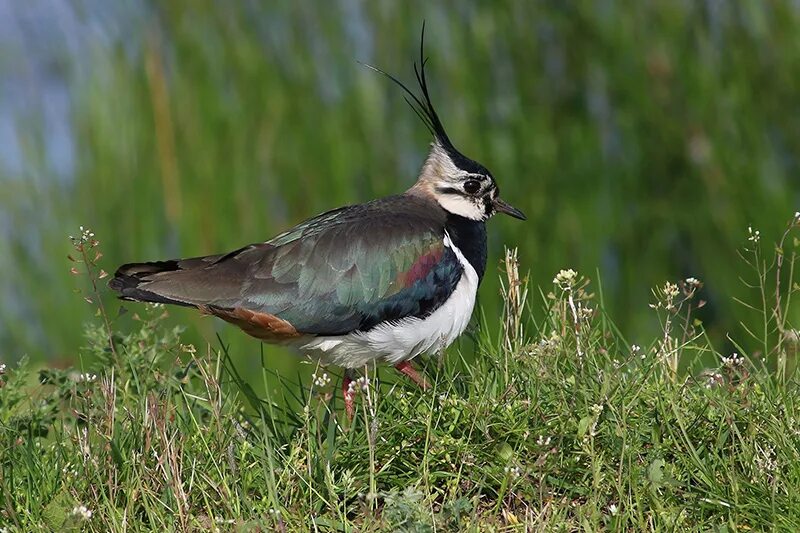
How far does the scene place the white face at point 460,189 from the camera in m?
5.38

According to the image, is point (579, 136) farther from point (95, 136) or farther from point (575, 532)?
point (575, 532)

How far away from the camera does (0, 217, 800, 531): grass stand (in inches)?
134

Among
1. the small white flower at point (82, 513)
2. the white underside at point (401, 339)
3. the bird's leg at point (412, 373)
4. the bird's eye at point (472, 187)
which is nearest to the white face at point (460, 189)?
the bird's eye at point (472, 187)

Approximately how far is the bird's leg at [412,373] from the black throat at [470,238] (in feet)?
1.68

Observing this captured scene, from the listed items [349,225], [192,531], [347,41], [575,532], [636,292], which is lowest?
[636,292]

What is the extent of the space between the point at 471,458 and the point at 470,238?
174 cm

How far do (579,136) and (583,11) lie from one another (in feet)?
2.51

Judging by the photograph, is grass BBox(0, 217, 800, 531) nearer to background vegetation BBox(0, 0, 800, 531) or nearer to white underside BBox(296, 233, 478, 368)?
white underside BBox(296, 233, 478, 368)

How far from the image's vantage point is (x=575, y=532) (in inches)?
136

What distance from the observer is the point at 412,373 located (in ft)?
15.0

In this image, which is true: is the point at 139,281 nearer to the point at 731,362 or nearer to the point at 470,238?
the point at 470,238

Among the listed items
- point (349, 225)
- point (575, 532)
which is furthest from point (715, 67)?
point (575, 532)

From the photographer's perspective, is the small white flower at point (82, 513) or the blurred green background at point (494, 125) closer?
the small white flower at point (82, 513)

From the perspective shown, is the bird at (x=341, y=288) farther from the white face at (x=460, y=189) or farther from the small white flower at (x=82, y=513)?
the small white flower at (x=82, y=513)
